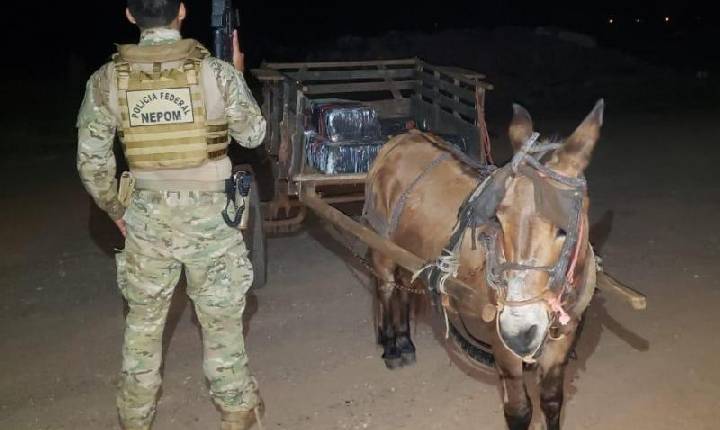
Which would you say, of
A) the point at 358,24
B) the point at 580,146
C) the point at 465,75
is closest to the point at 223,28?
the point at 465,75

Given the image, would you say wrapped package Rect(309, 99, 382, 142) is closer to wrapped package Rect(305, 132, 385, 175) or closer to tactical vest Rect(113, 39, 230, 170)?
wrapped package Rect(305, 132, 385, 175)

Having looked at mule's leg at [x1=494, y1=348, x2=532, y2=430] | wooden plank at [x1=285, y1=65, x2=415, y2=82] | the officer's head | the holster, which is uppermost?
the officer's head

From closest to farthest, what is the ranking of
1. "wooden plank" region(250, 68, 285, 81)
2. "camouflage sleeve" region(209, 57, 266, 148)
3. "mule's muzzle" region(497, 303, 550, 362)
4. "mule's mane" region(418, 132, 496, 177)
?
"mule's muzzle" region(497, 303, 550, 362)
"camouflage sleeve" region(209, 57, 266, 148)
"mule's mane" region(418, 132, 496, 177)
"wooden plank" region(250, 68, 285, 81)

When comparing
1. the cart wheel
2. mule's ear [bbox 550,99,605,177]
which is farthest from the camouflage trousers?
the cart wheel

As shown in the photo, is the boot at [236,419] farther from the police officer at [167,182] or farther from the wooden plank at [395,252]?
the wooden plank at [395,252]

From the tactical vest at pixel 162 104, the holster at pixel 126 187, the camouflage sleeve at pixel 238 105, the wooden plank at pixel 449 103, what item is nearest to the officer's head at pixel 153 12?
the tactical vest at pixel 162 104

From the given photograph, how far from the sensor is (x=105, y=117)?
3.70m

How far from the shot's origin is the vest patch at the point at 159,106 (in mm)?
3621

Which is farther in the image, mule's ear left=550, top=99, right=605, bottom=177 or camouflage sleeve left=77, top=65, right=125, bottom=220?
camouflage sleeve left=77, top=65, right=125, bottom=220

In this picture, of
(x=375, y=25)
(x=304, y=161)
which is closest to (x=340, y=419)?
(x=304, y=161)

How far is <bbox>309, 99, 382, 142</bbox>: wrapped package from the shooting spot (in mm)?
6500

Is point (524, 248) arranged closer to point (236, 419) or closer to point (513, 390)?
point (513, 390)

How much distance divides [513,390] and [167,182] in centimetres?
209

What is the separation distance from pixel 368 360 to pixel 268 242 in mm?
2967
